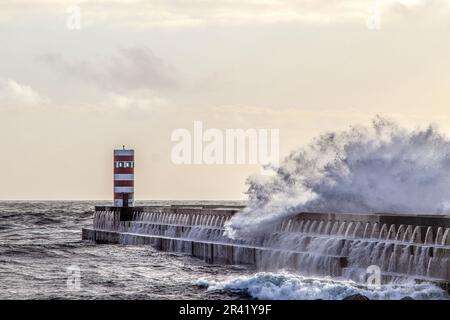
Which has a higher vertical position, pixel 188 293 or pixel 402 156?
pixel 402 156

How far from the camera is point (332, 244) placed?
20.7 m

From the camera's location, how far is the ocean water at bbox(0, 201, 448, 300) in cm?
1791

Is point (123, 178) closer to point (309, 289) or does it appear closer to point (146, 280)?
point (146, 280)

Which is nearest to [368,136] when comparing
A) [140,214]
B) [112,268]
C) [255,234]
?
[255,234]

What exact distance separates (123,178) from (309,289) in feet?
69.0

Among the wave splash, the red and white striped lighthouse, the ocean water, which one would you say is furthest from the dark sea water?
the red and white striped lighthouse

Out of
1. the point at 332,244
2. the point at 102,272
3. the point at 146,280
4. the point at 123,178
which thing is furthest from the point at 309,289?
the point at 123,178

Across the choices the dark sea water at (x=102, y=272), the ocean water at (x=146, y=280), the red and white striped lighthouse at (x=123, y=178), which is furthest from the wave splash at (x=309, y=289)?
the red and white striped lighthouse at (x=123, y=178)

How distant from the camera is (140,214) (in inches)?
1427

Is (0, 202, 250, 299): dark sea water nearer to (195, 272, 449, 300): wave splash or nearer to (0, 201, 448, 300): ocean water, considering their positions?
(0, 201, 448, 300): ocean water
